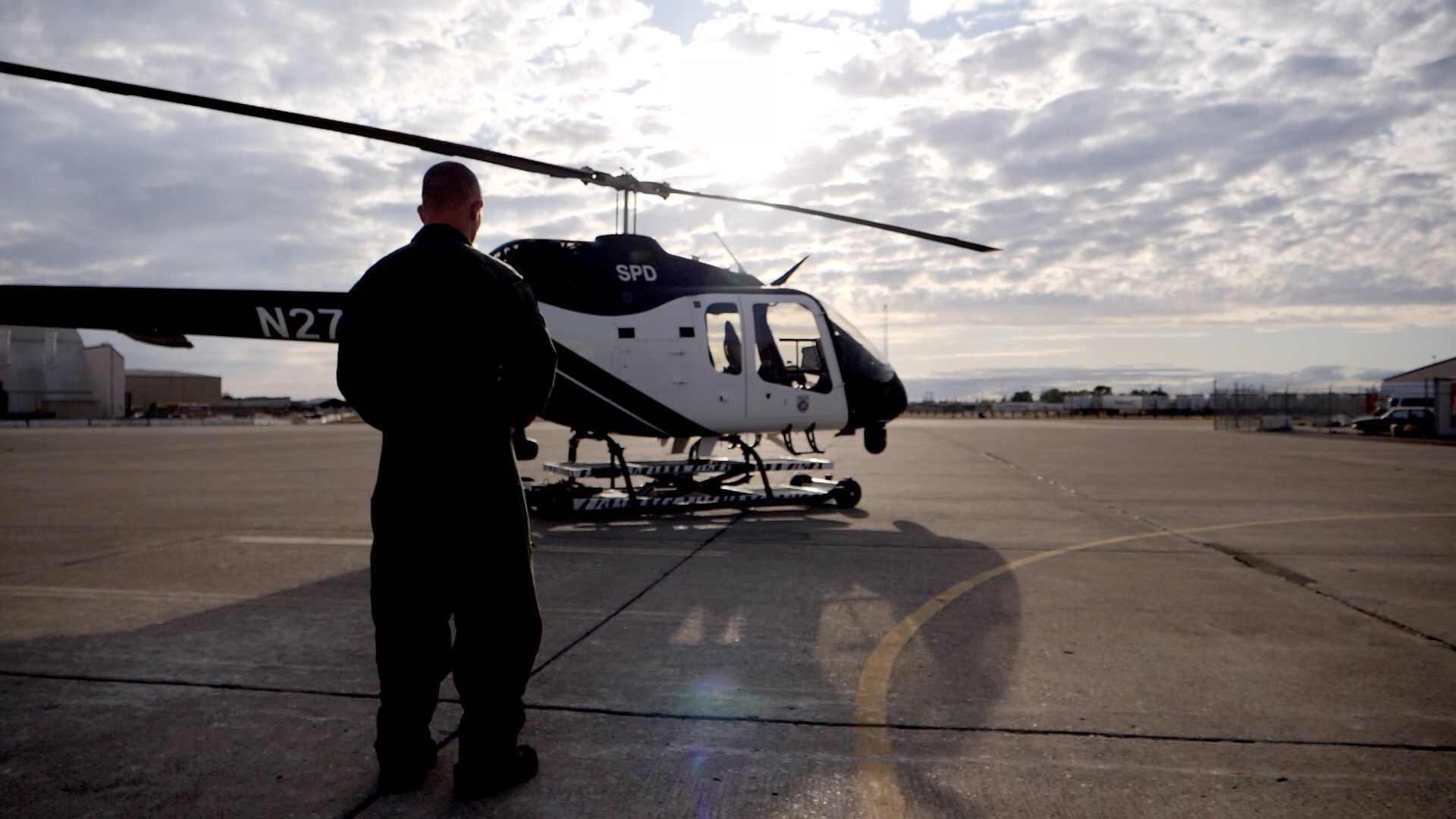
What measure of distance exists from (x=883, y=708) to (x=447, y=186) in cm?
272

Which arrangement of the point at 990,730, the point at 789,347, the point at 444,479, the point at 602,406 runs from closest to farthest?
the point at 444,479 → the point at 990,730 → the point at 602,406 → the point at 789,347

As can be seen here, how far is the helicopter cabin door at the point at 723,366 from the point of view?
1042cm

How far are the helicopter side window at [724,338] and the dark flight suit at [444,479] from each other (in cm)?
737

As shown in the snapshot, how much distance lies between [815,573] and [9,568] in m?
6.12

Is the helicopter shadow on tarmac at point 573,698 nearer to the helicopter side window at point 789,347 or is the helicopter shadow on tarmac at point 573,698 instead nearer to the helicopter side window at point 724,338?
the helicopter side window at point 724,338

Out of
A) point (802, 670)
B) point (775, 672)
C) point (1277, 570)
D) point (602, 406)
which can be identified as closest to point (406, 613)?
point (775, 672)

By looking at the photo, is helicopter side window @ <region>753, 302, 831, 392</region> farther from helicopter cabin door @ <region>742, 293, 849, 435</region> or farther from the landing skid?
the landing skid

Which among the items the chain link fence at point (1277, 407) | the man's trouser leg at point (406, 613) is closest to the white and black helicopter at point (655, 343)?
the man's trouser leg at point (406, 613)

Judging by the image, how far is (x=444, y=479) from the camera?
3.00 m

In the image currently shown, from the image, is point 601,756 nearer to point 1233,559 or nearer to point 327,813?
point 327,813

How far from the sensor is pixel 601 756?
3236 millimetres

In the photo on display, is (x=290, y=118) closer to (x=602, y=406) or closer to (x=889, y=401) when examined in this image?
(x=602, y=406)

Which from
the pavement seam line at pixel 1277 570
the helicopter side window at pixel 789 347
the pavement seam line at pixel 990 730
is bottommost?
the pavement seam line at pixel 990 730

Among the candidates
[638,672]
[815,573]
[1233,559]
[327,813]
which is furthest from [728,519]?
[327,813]
